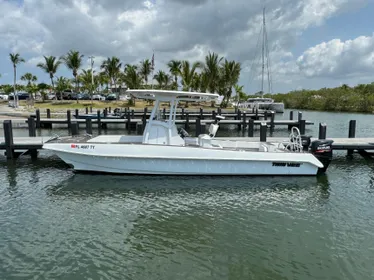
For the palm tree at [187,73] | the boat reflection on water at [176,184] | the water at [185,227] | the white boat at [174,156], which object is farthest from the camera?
the palm tree at [187,73]

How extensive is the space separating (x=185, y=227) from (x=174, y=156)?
427 centimetres

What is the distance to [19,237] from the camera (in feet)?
26.1

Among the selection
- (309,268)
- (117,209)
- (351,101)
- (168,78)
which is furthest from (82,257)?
(351,101)

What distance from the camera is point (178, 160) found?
12.6 m

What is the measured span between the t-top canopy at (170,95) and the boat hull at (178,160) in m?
2.14

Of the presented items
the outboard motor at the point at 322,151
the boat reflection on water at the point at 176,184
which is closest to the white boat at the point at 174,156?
the outboard motor at the point at 322,151

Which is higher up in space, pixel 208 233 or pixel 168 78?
pixel 168 78

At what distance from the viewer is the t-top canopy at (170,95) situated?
12751mm

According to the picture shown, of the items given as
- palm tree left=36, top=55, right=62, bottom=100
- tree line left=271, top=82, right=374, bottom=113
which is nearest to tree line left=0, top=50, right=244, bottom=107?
palm tree left=36, top=55, right=62, bottom=100

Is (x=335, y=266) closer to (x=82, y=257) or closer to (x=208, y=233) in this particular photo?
(x=208, y=233)

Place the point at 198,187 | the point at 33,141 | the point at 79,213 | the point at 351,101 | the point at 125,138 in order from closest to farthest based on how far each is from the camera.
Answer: the point at 79,213 < the point at 198,187 < the point at 125,138 < the point at 33,141 < the point at 351,101

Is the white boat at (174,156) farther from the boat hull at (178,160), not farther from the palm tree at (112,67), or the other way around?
the palm tree at (112,67)

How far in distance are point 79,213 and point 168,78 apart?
5508cm

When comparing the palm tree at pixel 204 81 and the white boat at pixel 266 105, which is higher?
the palm tree at pixel 204 81
